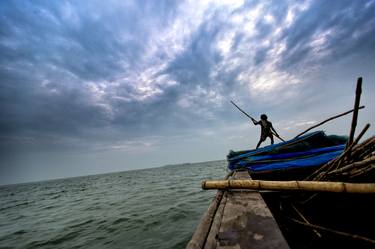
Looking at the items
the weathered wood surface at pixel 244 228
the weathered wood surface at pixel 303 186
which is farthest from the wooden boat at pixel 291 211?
the weathered wood surface at pixel 303 186

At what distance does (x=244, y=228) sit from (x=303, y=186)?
3.17 ft

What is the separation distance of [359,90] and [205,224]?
84.6 inches

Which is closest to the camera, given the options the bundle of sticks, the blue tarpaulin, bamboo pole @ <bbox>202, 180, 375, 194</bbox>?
bamboo pole @ <bbox>202, 180, 375, 194</bbox>

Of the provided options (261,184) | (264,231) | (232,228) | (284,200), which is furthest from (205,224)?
(284,200)

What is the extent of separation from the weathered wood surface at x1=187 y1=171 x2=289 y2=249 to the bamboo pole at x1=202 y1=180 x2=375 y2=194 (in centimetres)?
22

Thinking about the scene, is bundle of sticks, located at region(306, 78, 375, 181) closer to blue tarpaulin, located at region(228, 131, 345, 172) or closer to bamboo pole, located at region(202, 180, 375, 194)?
bamboo pole, located at region(202, 180, 375, 194)

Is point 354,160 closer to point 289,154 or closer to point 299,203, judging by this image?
point 299,203

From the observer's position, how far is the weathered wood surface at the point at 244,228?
116 centimetres

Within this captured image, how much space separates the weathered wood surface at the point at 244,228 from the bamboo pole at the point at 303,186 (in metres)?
0.22

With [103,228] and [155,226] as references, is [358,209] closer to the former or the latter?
[155,226]

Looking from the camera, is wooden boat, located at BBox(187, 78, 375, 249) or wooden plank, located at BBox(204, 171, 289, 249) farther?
wooden boat, located at BBox(187, 78, 375, 249)

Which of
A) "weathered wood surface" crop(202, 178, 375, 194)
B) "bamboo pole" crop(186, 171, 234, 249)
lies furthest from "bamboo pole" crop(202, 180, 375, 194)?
"bamboo pole" crop(186, 171, 234, 249)

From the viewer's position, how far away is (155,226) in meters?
5.25

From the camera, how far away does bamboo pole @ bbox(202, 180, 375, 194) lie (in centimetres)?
151
